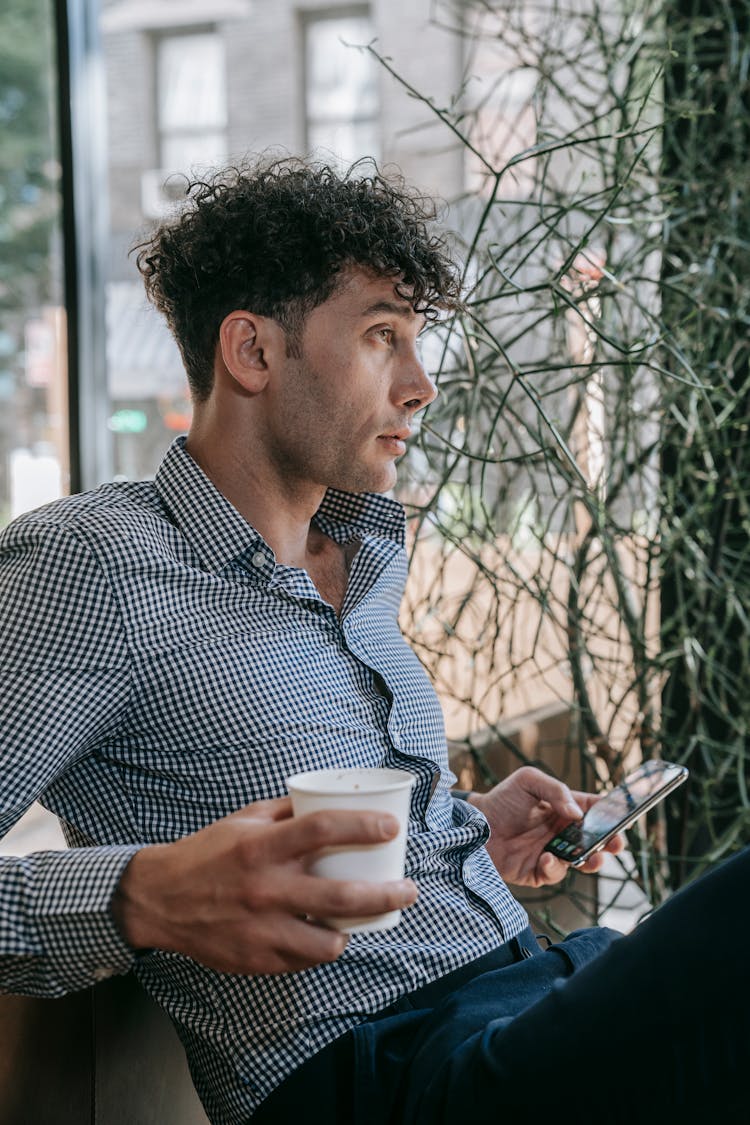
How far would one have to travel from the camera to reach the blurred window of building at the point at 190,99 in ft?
9.16

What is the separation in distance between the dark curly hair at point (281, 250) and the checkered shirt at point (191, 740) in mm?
172

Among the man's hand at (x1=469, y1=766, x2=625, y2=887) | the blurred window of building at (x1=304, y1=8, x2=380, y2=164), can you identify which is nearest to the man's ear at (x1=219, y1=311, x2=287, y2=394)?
the man's hand at (x1=469, y1=766, x2=625, y2=887)

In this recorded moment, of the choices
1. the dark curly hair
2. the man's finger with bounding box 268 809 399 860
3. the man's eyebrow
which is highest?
the dark curly hair

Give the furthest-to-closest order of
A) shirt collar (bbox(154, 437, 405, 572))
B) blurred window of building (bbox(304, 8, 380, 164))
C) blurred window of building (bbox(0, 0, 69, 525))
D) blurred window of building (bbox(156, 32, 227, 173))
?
blurred window of building (bbox(0, 0, 69, 525)), blurred window of building (bbox(156, 32, 227, 173)), blurred window of building (bbox(304, 8, 380, 164)), shirt collar (bbox(154, 437, 405, 572))

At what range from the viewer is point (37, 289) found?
3.03m

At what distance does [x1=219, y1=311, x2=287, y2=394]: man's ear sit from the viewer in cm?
120

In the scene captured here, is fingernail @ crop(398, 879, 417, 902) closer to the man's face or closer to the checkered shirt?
the checkered shirt

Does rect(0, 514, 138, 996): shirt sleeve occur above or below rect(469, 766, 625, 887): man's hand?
above

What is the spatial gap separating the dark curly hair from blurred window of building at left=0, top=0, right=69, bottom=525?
5.96 ft

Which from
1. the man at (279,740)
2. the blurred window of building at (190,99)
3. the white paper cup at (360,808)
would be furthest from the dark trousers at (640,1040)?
the blurred window of building at (190,99)

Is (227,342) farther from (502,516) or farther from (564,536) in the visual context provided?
(502,516)

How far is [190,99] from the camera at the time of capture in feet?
9.25

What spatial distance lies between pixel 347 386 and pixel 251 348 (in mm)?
103

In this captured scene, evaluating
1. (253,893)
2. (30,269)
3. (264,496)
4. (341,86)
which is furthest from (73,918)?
(30,269)
